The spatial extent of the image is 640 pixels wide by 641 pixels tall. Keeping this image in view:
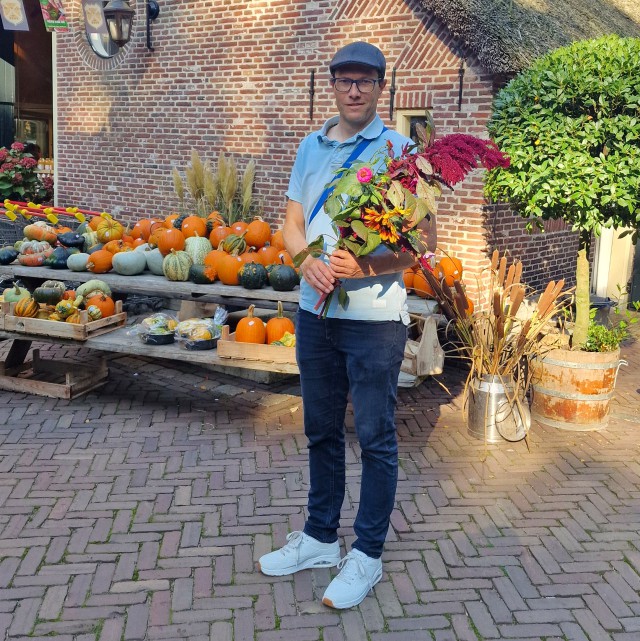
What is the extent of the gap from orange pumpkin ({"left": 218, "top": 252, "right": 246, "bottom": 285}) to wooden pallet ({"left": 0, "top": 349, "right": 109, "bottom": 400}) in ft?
3.96

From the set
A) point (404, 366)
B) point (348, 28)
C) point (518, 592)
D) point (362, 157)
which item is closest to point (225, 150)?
point (348, 28)

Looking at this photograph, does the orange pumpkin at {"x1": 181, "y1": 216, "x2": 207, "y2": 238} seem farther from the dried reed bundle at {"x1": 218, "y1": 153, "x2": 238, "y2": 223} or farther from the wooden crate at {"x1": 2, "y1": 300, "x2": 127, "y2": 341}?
the dried reed bundle at {"x1": 218, "y1": 153, "x2": 238, "y2": 223}

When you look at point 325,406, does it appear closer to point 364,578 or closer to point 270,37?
point 364,578

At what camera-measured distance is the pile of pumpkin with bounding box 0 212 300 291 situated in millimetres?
5656

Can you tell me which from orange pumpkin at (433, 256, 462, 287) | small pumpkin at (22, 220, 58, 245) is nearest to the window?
orange pumpkin at (433, 256, 462, 287)

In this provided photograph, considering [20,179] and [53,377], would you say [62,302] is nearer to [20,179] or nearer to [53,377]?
[53,377]

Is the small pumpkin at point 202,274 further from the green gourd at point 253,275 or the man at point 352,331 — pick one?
the man at point 352,331

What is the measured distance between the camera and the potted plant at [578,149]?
187 inches

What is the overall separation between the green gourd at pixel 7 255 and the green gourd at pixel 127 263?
38.3 inches

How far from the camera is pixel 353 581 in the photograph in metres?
3.07

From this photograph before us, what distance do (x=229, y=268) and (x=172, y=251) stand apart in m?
0.58

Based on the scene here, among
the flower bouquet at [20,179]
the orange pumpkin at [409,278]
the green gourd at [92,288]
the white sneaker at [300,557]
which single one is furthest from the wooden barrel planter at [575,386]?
the flower bouquet at [20,179]

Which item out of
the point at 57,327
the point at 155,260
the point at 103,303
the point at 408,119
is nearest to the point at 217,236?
the point at 155,260

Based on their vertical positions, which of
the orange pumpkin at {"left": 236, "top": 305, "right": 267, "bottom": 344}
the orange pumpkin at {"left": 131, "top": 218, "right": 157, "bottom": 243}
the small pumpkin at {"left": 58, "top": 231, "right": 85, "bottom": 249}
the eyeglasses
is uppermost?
the eyeglasses
